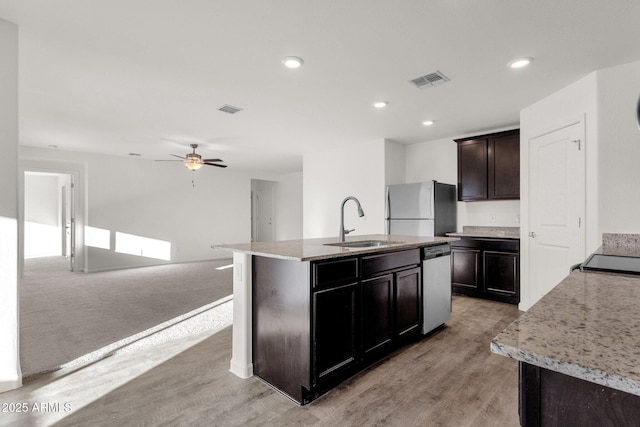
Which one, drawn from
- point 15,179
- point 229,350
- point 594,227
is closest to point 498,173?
point 594,227

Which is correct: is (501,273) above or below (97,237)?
below

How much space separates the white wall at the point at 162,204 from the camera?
6.62m

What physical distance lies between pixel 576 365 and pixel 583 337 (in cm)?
16

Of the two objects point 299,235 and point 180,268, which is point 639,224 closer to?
point 180,268

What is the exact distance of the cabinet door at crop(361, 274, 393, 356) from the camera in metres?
2.35

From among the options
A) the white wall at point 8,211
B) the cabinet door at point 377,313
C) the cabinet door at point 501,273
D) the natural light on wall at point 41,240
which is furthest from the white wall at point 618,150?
the natural light on wall at point 41,240

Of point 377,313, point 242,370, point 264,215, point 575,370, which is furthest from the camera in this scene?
point 264,215

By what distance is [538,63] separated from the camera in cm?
270

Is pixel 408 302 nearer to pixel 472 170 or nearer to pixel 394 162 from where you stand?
pixel 472 170

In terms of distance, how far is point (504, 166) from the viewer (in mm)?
4355

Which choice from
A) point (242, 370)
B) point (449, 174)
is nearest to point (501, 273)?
point (449, 174)

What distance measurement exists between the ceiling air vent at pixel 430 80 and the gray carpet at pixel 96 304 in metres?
3.60

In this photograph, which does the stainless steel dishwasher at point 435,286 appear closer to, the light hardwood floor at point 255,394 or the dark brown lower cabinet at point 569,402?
the light hardwood floor at point 255,394

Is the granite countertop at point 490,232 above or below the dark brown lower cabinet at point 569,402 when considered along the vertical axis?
above
